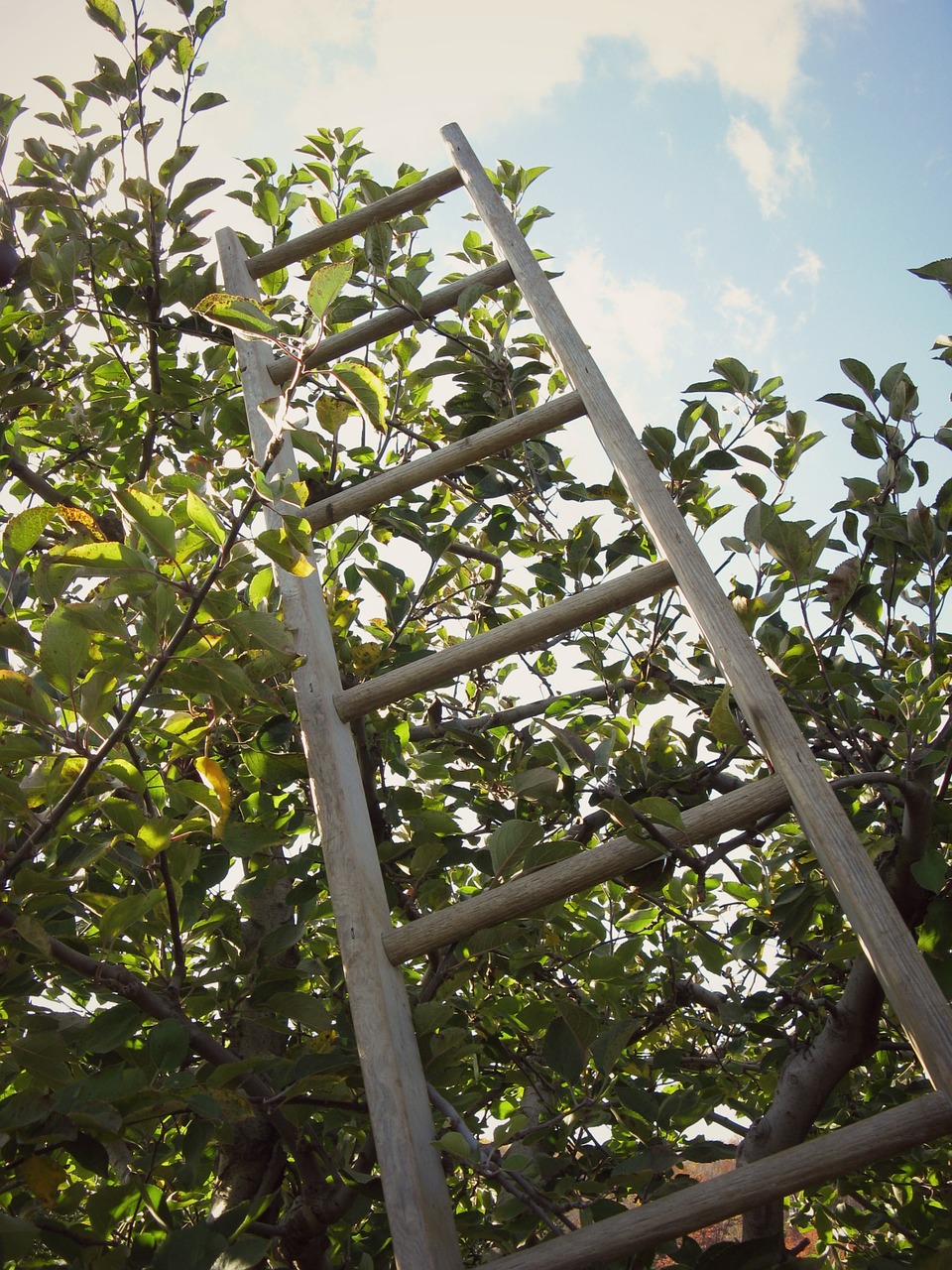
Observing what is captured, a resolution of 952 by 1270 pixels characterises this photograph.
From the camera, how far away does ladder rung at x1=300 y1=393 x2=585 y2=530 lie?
4.98 feet

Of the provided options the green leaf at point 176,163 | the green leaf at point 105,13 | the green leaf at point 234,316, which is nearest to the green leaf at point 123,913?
the green leaf at point 234,316

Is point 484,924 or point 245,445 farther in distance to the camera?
point 245,445

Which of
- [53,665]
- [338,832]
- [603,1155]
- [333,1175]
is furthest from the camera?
[603,1155]

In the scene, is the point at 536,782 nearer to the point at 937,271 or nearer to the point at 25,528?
the point at 25,528

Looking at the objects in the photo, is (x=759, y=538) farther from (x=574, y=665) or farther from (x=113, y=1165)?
(x=113, y=1165)

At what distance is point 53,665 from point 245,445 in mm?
1319

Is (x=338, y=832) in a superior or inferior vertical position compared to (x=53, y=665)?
inferior

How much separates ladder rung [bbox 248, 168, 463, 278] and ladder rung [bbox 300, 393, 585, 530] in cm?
71

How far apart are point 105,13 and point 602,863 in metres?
2.05

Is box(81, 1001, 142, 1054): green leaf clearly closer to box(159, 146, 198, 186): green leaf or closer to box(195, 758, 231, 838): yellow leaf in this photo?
box(195, 758, 231, 838): yellow leaf

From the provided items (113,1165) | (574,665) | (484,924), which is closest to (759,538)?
(574,665)

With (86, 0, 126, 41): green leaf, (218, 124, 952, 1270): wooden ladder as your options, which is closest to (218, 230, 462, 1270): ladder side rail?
(218, 124, 952, 1270): wooden ladder

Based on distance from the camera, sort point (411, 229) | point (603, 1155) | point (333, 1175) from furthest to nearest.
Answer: point (411, 229) → point (603, 1155) → point (333, 1175)

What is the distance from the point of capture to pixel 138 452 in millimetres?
2471
